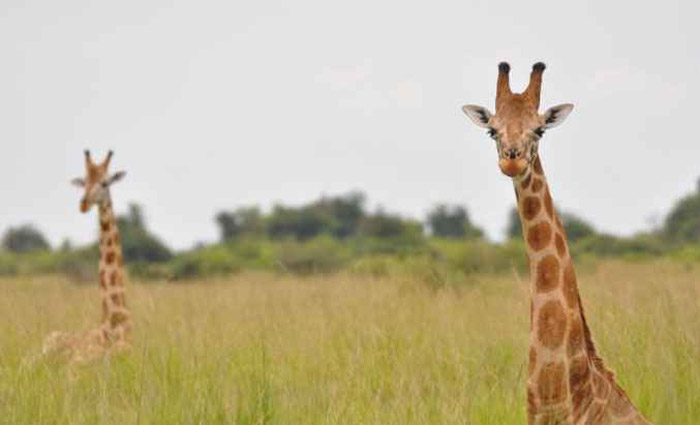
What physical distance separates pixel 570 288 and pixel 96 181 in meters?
6.68

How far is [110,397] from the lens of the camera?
727cm

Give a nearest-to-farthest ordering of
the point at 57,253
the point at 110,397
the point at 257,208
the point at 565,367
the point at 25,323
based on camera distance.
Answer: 1. the point at 565,367
2. the point at 110,397
3. the point at 25,323
4. the point at 57,253
5. the point at 257,208

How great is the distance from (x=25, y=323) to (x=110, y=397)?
308 cm

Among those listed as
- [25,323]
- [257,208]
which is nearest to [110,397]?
[25,323]

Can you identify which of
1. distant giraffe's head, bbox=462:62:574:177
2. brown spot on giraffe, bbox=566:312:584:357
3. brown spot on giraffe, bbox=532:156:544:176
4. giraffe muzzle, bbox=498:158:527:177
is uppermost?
distant giraffe's head, bbox=462:62:574:177

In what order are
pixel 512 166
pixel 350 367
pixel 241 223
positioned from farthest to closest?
1. pixel 241 223
2. pixel 350 367
3. pixel 512 166

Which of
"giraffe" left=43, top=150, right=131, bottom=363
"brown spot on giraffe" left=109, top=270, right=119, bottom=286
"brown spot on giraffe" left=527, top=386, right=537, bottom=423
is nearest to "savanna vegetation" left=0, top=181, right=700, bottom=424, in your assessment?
"giraffe" left=43, top=150, right=131, bottom=363

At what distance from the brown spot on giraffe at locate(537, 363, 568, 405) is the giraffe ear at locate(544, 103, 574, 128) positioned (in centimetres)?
115

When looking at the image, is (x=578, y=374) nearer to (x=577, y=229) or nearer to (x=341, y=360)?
(x=341, y=360)

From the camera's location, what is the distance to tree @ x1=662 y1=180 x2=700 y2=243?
1583 inches

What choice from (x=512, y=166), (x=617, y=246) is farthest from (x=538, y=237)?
(x=617, y=246)

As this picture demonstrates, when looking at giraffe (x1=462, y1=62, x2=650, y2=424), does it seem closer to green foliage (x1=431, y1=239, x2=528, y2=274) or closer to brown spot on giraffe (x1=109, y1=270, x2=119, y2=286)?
brown spot on giraffe (x1=109, y1=270, x2=119, y2=286)

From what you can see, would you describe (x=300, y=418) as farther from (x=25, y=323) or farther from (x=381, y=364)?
(x=25, y=323)

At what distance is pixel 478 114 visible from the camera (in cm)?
505
